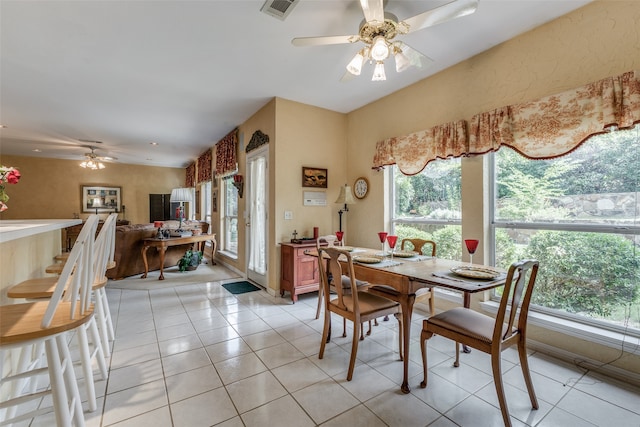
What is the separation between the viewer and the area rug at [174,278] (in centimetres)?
433

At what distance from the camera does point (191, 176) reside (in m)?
8.38

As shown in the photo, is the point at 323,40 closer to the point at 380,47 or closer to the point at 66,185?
the point at 380,47

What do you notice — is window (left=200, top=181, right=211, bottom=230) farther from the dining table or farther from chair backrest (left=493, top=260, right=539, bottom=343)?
chair backrest (left=493, top=260, right=539, bottom=343)

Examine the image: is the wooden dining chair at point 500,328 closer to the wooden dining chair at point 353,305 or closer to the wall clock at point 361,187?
the wooden dining chair at point 353,305

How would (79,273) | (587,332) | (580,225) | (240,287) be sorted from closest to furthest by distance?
(79,273) < (587,332) < (580,225) < (240,287)

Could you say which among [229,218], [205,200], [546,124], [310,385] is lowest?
[310,385]

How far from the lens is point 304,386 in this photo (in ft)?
6.19

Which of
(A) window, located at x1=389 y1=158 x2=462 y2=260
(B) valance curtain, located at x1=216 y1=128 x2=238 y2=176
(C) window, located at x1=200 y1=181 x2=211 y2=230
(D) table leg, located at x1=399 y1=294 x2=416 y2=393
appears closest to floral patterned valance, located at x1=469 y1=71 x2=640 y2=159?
(A) window, located at x1=389 y1=158 x2=462 y2=260

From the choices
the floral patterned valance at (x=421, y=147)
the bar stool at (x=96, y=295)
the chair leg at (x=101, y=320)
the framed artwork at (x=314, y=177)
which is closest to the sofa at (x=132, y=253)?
the chair leg at (x=101, y=320)

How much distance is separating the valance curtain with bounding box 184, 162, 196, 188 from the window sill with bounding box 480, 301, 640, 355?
324 inches

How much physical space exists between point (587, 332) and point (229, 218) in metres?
5.67

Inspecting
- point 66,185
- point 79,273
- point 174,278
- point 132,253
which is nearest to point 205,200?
point 132,253

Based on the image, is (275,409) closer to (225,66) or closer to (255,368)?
(255,368)

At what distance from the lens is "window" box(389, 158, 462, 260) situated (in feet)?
10.1
